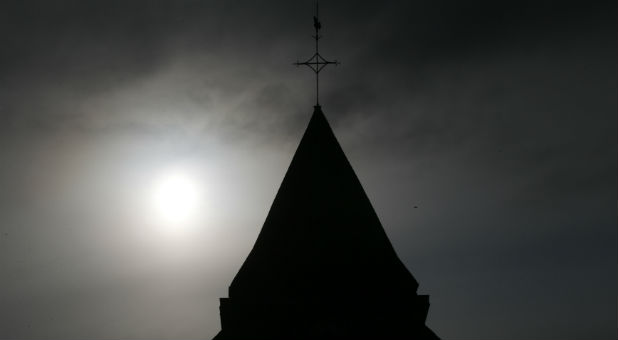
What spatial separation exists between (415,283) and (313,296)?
2504 millimetres

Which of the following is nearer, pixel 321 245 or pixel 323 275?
pixel 323 275

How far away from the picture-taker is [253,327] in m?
17.4

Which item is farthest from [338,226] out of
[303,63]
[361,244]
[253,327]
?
[303,63]

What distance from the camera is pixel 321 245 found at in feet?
58.6

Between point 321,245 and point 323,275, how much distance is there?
757mm

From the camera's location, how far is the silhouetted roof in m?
17.5

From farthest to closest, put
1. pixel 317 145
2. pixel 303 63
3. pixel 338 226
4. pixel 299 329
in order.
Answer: pixel 303 63 → pixel 317 145 → pixel 338 226 → pixel 299 329

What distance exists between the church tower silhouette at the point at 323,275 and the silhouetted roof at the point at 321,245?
0.08 ft

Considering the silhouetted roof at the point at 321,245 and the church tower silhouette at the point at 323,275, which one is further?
the silhouetted roof at the point at 321,245

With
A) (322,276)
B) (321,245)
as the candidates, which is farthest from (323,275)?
(321,245)

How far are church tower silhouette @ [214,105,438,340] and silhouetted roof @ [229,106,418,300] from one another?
0.02m

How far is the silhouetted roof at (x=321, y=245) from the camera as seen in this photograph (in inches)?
687

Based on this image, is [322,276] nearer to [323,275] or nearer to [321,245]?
[323,275]

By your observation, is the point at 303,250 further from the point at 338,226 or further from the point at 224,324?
the point at 224,324
